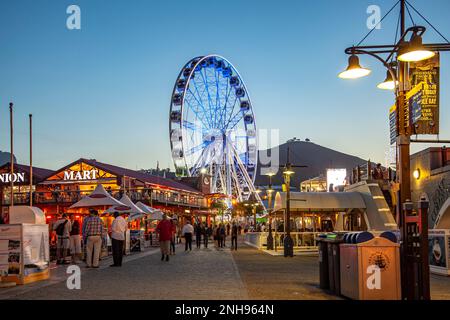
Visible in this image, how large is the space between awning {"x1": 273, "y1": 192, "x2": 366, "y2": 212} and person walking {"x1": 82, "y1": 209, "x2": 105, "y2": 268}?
14.6 metres

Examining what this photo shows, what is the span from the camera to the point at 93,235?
61.6 feet

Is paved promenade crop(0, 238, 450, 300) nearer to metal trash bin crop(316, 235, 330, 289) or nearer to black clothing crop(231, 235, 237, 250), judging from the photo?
metal trash bin crop(316, 235, 330, 289)

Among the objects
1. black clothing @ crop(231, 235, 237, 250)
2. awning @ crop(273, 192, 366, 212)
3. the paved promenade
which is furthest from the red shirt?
black clothing @ crop(231, 235, 237, 250)

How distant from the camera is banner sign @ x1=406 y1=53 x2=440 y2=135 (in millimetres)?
11352

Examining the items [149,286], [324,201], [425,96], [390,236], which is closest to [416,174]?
[324,201]

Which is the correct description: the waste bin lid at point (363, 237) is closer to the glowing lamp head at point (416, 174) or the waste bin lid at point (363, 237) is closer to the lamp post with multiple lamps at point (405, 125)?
the lamp post with multiple lamps at point (405, 125)

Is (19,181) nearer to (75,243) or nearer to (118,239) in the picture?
(75,243)

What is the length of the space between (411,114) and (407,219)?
1986 millimetres

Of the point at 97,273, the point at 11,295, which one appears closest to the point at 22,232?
the point at 11,295

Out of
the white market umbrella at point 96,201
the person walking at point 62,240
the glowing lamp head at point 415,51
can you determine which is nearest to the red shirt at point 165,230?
the white market umbrella at point 96,201

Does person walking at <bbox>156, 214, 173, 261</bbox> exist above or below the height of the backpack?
below

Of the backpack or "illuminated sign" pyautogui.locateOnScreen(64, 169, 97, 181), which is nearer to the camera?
the backpack

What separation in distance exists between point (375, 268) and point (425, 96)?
13.5ft
